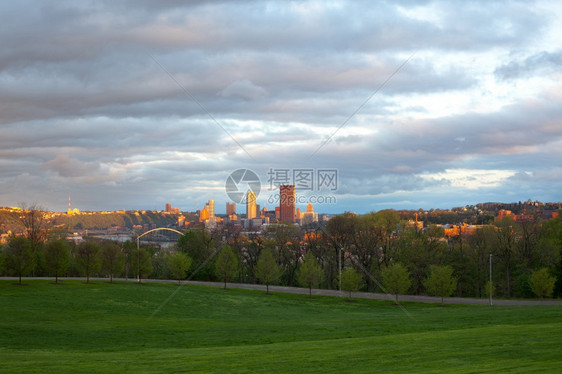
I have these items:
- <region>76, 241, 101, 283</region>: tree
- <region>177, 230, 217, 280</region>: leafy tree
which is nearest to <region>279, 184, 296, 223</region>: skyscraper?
<region>76, 241, 101, 283</region>: tree

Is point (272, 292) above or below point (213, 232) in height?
below

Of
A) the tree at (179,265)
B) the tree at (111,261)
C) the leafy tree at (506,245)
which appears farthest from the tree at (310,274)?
the leafy tree at (506,245)

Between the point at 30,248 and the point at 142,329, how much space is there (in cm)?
3484

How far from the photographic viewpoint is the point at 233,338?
25.2 meters

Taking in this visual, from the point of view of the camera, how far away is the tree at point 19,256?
54.4 m

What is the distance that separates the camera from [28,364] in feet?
51.9

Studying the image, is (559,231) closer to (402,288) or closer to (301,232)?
(402,288)

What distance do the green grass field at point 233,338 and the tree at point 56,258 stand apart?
5885 mm

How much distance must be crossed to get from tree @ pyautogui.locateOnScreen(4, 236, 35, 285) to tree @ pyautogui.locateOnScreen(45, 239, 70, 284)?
173cm

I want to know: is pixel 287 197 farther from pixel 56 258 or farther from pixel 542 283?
pixel 542 283

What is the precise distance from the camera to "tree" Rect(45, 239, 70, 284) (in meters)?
56.5

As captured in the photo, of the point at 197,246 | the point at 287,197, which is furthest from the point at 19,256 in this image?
the point at 287,197

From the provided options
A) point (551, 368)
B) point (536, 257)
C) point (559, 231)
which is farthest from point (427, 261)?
point (551, 368)

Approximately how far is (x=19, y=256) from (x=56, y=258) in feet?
12.5
